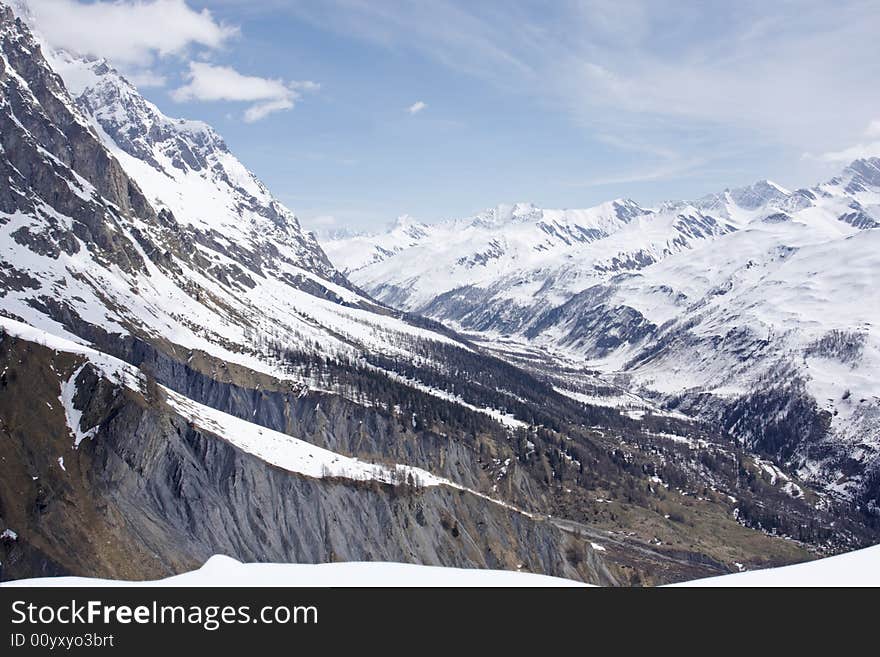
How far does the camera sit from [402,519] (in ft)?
340

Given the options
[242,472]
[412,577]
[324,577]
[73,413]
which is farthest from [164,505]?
[412,577]

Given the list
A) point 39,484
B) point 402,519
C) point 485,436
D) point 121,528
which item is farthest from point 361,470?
point 485,436

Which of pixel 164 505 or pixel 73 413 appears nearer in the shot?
pixel 164 505

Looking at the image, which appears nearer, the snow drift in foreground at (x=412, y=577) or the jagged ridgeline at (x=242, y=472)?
the snow drift in foreground at (x=412, y=577)

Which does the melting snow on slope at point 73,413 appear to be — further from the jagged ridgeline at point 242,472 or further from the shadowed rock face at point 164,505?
the shadowed rock face at point 164,505

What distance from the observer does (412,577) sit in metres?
18.2

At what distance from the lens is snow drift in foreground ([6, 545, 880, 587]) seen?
16641mm

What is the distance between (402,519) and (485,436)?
8256cm

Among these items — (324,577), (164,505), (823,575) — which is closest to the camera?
(823,575)

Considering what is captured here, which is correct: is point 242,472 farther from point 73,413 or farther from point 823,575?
point 823,575

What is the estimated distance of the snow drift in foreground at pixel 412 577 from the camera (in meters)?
16.6

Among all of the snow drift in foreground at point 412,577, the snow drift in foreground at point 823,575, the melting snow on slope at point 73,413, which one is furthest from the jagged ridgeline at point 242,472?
the snow drift in foreground at point 823,575
